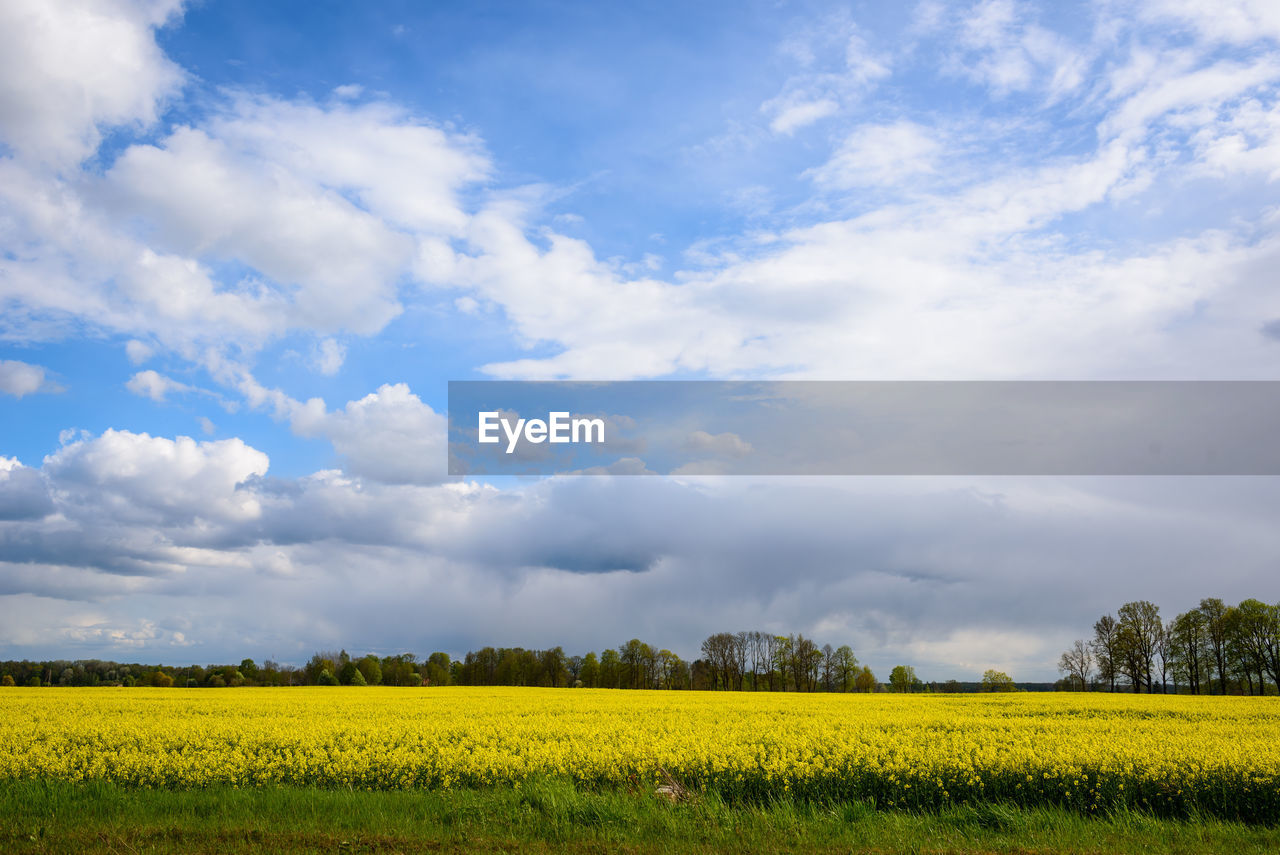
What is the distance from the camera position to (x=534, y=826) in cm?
1141

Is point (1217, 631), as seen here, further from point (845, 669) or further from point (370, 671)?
point (370, 671)

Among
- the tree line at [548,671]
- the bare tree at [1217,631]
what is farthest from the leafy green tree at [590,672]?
the bare tree at [1217,631]

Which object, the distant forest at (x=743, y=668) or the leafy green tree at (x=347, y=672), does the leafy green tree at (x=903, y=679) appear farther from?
the leafy green tree at (x=347, y=672)

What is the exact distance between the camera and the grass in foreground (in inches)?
406

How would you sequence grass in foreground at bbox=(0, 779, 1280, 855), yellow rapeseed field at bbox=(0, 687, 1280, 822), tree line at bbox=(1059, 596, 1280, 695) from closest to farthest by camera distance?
grass in foreground at bbox=(0, 779, 1280, 855) < yellow rapeseed field at bbox=(0, 687, 1280, 822) < tree line at bbox=(1059, 596, 1280, 695)

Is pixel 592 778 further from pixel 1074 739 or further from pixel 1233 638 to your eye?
pixel 1233 638

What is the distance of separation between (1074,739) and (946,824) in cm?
917

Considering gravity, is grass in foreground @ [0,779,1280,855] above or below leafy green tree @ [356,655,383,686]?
above

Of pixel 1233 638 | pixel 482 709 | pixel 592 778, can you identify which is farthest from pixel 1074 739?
pixel 1233 638

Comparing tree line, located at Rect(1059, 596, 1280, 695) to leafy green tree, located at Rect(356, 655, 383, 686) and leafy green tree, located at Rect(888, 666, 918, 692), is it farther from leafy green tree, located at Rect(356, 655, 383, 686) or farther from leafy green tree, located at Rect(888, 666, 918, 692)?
leafy green tree, located at Rect(356, 655, 383, 686)

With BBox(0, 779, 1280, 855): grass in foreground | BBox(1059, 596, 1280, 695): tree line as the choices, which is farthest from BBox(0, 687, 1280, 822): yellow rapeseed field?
BBox(1059, 596, 1280, 695): tree line

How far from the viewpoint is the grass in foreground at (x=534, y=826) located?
10320mm

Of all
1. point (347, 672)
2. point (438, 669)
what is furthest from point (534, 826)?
point (438, 669)

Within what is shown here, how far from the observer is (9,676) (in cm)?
8312
